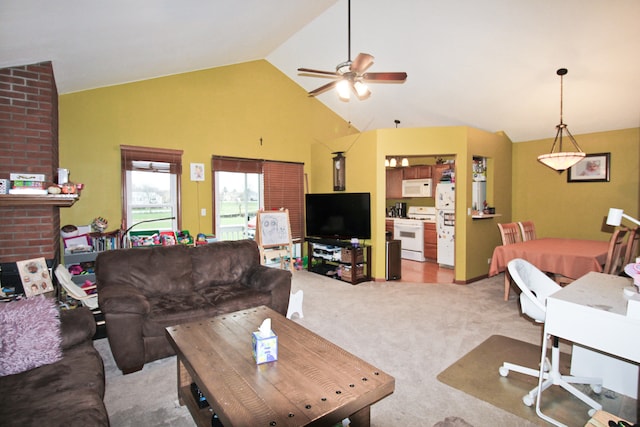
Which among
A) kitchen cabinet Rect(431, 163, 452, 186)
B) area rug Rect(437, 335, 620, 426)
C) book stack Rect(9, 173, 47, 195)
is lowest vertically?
area rug Rect(437, 335, 620, 426)

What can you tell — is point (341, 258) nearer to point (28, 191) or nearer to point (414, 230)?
point (414, 230)

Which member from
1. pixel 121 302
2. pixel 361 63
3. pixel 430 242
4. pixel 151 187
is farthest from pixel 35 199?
pixel 430 242

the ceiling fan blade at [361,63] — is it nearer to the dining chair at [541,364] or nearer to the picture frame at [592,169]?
the dining chair at [541,364]

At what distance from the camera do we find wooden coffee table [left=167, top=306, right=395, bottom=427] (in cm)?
136

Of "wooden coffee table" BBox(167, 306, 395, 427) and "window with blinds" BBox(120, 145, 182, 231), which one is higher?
"window with blinds" BBox(120, 145, 182, 231)

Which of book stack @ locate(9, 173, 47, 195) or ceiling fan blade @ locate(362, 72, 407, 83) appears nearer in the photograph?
book stack @ locate(9, 173, 47, 195)

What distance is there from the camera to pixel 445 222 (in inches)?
243

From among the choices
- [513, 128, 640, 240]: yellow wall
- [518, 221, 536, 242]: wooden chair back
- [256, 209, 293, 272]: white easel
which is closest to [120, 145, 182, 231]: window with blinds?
[256, 209, 293, 272]: white easel

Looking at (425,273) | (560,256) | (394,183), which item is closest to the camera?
(560,256)

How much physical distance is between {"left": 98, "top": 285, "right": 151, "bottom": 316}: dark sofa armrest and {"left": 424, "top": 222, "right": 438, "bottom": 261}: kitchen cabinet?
5.47m

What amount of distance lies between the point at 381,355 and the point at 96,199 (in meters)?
4.05

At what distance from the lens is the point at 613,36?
3496mm

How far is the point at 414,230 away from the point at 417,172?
4.31 ft

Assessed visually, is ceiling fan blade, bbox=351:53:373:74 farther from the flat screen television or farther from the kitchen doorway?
the kitchen doorway
